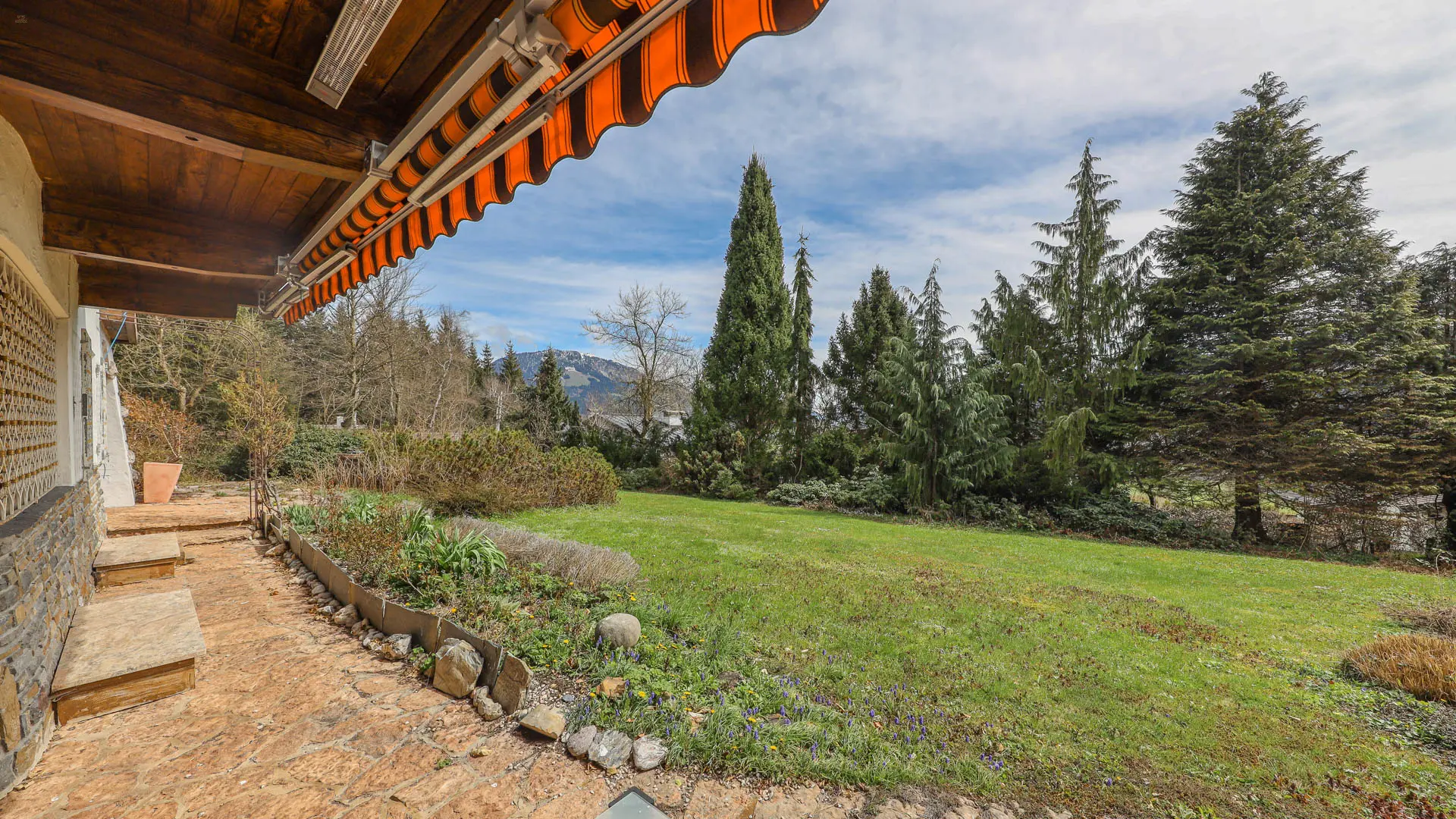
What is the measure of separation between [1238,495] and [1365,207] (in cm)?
711

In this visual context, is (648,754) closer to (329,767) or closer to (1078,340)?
(329,767)

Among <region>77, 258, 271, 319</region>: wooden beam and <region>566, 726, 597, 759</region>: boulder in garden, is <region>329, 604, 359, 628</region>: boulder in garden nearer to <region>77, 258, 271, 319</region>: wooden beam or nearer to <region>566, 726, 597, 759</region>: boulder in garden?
<region>566, 726, 597, 759</region>: boulder in garden

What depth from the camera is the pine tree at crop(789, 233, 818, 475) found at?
17.3 meters

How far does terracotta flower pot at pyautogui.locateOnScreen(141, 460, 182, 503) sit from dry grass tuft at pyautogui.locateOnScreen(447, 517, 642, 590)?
25.3 ft

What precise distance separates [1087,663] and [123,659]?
653cm

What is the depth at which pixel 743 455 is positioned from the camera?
1609 cm

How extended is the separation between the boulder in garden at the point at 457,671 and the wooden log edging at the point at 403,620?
0.17ft

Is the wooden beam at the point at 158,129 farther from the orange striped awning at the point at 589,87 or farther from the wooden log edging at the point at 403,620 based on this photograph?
the wooden log edging at the point at 403,620

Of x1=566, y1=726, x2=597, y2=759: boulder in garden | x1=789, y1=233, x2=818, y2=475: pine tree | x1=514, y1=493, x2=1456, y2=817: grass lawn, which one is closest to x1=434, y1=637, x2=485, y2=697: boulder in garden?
x1=566, y1=726, x2=597, y2=759: boulder in garden

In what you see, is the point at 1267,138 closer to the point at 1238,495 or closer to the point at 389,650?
the point at 1238,495

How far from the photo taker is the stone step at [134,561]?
446 cm

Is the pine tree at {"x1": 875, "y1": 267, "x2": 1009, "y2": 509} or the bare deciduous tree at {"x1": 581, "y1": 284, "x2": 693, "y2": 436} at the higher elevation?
the bare deciduous tree at {"x1": 581, "y1": 284, "x2": 693, "y2": 436}

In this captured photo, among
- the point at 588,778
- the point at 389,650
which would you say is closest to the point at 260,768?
the point at 389,650

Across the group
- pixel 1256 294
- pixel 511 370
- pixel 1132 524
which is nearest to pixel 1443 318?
pixel 1256 294
